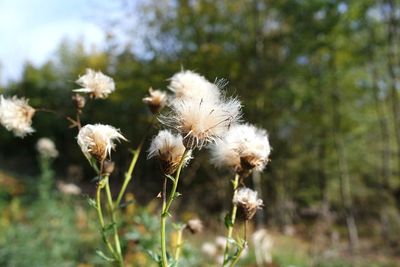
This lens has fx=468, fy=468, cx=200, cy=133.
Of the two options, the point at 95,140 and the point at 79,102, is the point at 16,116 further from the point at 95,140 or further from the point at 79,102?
the point at 95,140

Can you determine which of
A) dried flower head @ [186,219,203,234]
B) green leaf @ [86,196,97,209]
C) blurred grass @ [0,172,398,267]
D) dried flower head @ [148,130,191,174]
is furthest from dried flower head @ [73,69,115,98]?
blurred grass @ [0,172,398,267]

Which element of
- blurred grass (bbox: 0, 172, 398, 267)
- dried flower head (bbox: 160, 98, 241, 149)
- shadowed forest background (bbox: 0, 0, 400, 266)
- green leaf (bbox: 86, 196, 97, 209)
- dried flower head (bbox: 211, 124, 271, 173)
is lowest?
green leaf (bbox: 86, 196, 97, 209)

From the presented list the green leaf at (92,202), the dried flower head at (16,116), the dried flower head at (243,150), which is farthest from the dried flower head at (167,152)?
the dried flower head at (16,116)

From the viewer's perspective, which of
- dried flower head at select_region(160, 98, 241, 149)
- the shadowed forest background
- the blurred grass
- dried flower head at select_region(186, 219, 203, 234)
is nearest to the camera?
dried flower head at select_region(160, 98, 241, 149)

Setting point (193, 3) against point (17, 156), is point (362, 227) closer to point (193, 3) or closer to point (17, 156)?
point (193, 3)

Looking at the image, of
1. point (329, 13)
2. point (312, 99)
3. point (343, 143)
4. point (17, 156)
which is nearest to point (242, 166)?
point (329, 13)

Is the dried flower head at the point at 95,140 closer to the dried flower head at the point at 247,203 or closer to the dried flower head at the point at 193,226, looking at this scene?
the dried flower head at the point at 247,203

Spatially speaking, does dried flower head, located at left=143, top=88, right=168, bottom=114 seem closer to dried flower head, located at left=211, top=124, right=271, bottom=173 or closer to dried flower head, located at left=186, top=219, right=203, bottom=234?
dried flower head, located at left=211, top=124, right=271, bottom=173

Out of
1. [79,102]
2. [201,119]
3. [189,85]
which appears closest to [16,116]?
[79,102]
